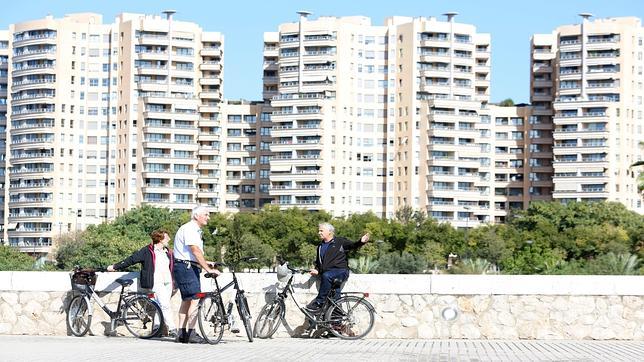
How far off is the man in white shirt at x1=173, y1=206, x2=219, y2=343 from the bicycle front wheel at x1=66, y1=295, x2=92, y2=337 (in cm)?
180

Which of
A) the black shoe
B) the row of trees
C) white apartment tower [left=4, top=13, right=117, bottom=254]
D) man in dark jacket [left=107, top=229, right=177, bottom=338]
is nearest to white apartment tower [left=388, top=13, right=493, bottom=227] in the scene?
the row of trees

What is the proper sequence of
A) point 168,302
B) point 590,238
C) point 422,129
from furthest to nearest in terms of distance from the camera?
point 422,129 → point 590,238 → point 168,302

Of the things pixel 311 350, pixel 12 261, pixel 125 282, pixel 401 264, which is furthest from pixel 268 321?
pixel 12 261

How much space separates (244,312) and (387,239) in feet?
370

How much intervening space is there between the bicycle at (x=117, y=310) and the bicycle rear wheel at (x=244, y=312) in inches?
48.9

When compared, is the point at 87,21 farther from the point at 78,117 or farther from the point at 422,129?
the point at 422,129

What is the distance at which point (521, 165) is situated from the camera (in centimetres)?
17875

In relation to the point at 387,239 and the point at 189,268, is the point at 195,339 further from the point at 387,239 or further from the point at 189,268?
the point at 387,239

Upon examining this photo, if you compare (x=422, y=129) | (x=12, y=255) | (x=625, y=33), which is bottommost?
(x=12, y=255)

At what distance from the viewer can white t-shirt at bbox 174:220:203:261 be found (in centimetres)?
1936

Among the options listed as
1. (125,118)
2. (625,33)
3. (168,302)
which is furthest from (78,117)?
(168,302)

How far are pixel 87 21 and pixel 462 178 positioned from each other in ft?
173

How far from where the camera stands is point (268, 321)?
66.4 feet

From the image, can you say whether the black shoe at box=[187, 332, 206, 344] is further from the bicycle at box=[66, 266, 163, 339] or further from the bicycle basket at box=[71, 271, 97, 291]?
the bicycle basket at box=[71, 271, 97, 291]
